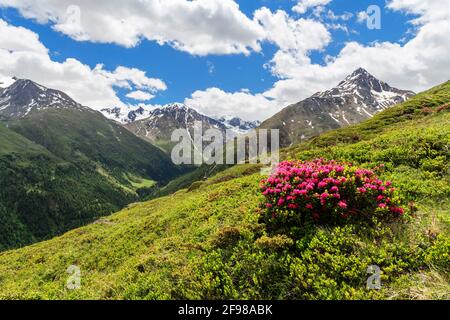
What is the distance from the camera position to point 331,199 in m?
12.0

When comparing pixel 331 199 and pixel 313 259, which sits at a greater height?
pixel 331 199

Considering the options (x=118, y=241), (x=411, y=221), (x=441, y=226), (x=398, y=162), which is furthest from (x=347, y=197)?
(x=118, y=241)

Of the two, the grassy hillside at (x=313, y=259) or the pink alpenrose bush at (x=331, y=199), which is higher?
the pink alpenrose bush at (x=331, y=199)

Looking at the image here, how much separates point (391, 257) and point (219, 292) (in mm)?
5530

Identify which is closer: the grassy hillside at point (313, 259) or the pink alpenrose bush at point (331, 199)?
the grassy hillside at point (313, 259)

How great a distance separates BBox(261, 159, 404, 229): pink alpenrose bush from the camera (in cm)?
1173

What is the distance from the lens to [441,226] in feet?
34.9

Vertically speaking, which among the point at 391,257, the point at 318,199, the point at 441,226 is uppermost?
the point at 318,199

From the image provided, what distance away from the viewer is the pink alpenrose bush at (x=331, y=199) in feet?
38.5

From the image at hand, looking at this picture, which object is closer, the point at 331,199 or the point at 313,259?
the point at 313,259

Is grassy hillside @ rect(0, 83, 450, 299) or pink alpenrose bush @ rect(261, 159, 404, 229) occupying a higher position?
pink alpenrose bush @ rect(261, 159, 404, 229)

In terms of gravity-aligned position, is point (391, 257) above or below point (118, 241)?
above

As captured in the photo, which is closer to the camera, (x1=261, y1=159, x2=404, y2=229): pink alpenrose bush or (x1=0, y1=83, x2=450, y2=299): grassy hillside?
(x1=0, y1=83, x2=450, y2=299): grassy hillside
